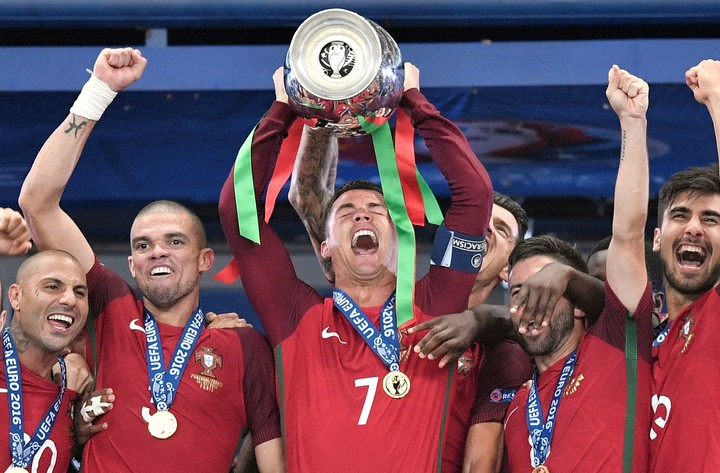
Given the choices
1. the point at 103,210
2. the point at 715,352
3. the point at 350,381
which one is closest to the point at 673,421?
the point at 715,352

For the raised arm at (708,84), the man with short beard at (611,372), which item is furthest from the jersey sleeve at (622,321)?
the raised arm at (708,84)

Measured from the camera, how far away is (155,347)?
4008 millimetres

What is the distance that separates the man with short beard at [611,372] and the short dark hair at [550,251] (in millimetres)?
262

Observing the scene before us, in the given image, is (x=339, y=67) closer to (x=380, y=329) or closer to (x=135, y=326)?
(x=380, y=329)

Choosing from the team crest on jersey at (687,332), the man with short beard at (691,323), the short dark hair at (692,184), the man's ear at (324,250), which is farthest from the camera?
the man's ear at (324,250)

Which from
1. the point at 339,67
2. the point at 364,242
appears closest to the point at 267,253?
the point at 364,242

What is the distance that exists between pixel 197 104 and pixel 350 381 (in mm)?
2454

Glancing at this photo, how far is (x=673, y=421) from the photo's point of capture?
3555 millimetres

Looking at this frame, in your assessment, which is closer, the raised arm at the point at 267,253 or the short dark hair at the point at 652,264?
the raised arm at the point at 267,253

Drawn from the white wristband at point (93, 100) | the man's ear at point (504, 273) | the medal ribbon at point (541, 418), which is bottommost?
the medal ribbon at point (541, 418)

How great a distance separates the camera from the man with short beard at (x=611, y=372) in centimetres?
363

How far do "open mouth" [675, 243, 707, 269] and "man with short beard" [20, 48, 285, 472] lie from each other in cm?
141

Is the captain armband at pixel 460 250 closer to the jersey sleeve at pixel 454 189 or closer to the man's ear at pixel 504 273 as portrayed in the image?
the jersey sleeve at pixel 454 189

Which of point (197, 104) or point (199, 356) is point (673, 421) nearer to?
point (199, 356)
